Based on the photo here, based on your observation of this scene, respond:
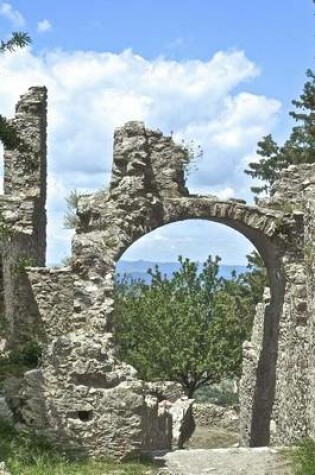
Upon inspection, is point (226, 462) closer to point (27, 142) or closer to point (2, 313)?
point (2, 313)

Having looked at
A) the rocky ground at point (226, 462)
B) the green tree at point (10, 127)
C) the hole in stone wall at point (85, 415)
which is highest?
the green tree at point (10, 127)

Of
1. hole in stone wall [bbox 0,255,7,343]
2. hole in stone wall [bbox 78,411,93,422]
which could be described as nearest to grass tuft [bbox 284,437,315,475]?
hole in stone wall [bbox 78,411,93,422]

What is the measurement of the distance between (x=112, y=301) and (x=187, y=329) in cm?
1905

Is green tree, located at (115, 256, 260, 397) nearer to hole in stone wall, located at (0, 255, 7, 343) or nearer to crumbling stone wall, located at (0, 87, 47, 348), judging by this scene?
crumbling stone wall, located at (0, 87, 47, 348)

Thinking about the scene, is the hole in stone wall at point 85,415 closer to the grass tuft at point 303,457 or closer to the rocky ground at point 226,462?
the rocky ground at point 226,462

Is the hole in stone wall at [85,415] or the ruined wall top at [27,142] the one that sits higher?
the ruined wall top at [27,142]

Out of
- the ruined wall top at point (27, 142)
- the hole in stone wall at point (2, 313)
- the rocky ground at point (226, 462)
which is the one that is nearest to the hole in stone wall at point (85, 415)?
the rocky ground at point (226, 462)

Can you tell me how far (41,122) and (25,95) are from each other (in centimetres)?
80

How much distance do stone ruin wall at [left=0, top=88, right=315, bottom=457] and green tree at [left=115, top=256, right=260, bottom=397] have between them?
41.8 feet

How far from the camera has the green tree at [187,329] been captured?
1280 inches

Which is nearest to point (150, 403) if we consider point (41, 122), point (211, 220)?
point (211, 220)

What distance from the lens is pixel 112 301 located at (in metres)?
14.3

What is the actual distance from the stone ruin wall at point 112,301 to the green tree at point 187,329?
1273 cm

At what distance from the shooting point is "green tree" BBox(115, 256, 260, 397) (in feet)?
107
